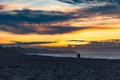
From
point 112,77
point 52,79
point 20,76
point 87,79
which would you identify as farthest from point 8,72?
point 112,77

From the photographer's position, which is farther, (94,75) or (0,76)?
(94,75)

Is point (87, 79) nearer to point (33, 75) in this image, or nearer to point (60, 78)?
point (60, 78)

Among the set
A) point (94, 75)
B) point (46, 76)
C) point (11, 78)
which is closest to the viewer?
point (11, 78)

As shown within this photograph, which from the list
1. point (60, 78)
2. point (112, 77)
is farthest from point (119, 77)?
point (60, 78)

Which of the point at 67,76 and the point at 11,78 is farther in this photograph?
the point at 67,76

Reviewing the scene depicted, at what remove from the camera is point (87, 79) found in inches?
955

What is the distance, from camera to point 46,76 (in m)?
24.9

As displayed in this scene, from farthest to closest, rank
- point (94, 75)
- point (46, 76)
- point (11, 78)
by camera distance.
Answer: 1. point (94, 75)
2. point (46, 76)
3. point (11, 78)

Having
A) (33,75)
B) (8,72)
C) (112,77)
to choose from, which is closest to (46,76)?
(33,75)

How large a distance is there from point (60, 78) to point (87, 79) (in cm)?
189

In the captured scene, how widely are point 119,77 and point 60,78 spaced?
459cm

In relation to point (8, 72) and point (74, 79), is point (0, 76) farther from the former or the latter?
point (74, 79)

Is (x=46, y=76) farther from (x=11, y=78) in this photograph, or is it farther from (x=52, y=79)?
(x=11, y=78)

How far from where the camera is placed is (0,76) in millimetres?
23672
